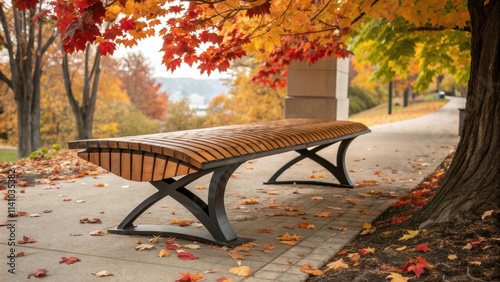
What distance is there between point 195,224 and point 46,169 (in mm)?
3688

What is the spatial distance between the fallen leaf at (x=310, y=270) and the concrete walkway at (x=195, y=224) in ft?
0.13

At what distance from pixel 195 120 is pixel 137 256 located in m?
29.5

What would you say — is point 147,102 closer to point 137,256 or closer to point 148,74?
point 148,74

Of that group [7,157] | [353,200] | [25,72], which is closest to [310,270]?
[353,200]

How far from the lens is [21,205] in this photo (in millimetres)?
5562

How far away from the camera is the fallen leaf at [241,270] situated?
11.6 feet

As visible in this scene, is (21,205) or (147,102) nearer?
(21,205)

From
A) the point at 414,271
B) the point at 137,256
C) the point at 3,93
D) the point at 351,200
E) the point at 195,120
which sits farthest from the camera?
the point at 195,120

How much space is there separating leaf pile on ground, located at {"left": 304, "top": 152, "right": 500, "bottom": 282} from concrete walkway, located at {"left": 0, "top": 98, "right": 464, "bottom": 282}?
0.67ft

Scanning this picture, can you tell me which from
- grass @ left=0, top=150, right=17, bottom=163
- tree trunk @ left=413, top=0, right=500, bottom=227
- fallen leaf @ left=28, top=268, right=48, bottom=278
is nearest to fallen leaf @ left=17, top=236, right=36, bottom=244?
fallen leaf @ left=28, top=268, right=48, bottom=278

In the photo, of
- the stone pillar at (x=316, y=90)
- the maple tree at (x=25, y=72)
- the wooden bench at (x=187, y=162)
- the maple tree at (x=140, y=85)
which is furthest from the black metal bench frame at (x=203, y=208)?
the maple tree at (x=140, y=85)

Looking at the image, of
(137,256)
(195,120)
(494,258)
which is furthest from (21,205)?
(195,120)

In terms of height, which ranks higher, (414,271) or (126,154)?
(126,154)

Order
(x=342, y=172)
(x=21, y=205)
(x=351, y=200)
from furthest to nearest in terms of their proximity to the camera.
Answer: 1. (x=342, y=172)
2. (x=351, y=200)
3. (x=21, y=205)
